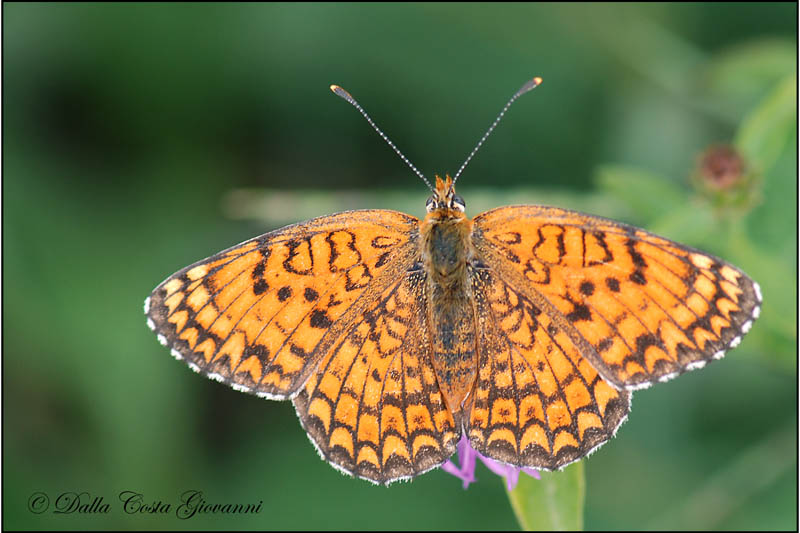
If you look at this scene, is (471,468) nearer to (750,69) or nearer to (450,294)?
(450,294)

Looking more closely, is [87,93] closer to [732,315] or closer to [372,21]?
[372,21]

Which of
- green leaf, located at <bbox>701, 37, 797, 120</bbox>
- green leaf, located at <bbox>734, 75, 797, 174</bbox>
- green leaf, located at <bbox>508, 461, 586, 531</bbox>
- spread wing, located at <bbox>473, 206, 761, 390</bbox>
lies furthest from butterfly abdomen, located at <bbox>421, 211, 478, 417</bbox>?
green leaf, located at <bbox>701, 37, 797, 120</bbox>

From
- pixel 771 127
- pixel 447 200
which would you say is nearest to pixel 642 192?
Answer: pixel 771 127

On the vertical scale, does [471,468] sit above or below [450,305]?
below

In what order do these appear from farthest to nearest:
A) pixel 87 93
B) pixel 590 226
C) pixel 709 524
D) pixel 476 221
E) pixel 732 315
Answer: pixel 87 93, pixel 709 524, pixel 476 221, pixel 590 226, pixel 732 315

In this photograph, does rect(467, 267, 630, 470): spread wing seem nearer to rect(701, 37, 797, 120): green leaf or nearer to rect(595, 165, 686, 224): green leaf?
rect(595, 165, 686, 224): green leaf

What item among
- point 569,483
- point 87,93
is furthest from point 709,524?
point 87,93

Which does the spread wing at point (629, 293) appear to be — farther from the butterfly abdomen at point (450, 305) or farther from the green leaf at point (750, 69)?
the green leaf at point (750, 69)
